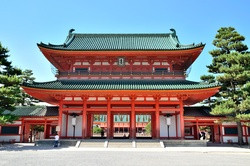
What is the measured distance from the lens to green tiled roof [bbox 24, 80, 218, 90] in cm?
2073

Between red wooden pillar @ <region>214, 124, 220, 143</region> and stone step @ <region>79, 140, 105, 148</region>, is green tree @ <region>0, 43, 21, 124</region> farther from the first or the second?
red wooden pillar @ <region>214, 124, 220, 143</region>

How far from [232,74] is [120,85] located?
12.9 m

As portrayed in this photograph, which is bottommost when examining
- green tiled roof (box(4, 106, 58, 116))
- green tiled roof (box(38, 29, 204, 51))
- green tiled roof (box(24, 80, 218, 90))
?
green tiled roof (box(4, 106, 58, 116))

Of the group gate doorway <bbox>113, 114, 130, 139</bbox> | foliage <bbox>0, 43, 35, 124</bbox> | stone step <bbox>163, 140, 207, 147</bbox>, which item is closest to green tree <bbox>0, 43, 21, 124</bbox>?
foliage <bbox>0, 43, 35, 124</bbox>

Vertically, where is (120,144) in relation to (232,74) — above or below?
below

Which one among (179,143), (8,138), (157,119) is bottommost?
(8,138)

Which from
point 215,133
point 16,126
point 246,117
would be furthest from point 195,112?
point 16,126

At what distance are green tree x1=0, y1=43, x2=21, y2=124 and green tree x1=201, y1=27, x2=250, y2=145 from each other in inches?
807

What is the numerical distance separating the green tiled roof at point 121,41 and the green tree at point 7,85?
19.2 feet

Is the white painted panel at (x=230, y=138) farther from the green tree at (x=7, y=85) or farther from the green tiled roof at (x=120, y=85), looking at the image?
the green tree at (x=7, y=85)

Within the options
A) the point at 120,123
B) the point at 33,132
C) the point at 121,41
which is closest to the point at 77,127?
the point at 121,41

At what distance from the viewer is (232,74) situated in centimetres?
2345

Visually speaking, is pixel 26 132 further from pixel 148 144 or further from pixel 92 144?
pixel 148 144

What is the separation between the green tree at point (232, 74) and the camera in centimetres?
2216
